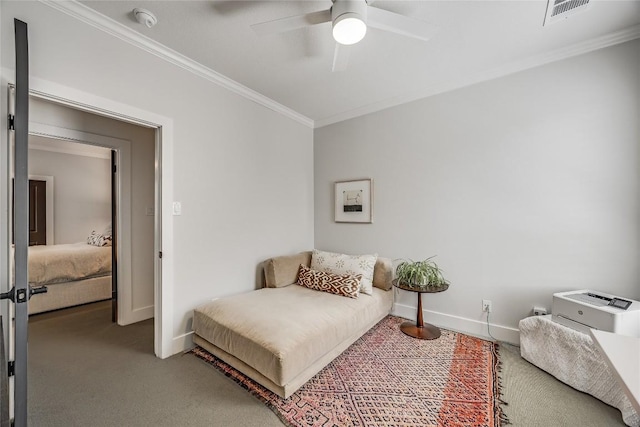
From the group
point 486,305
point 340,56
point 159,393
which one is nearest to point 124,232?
point 159,393

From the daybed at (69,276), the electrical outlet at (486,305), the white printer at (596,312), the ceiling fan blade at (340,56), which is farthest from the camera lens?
the daybed at (69,276)

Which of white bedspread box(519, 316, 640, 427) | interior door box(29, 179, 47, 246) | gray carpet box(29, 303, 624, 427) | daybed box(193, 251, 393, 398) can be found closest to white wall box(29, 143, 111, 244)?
interior door box(29, 179, 47, 246)

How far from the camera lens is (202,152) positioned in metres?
2.51

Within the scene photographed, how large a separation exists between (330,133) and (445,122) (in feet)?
4.89

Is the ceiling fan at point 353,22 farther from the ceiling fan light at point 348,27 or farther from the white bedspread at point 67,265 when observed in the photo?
the white bedspread at point 67,265

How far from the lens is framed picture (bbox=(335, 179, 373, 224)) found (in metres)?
3.30

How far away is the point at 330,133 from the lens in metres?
3.69

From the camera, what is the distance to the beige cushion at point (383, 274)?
292cm

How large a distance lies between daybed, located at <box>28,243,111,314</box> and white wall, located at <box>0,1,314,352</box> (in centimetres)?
228

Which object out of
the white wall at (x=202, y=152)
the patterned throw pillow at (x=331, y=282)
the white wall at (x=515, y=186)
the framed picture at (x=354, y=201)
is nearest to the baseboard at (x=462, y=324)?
the white wall at (x=515, y=186)

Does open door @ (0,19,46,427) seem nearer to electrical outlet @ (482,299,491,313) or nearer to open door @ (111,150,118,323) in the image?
open door @ (111,150,118,323)

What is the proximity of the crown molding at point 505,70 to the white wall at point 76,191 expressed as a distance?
505 centimetres

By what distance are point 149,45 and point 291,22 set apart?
1.26 m

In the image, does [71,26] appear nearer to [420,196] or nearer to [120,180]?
[120,180]
